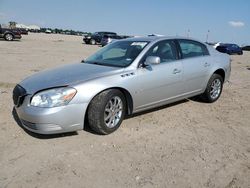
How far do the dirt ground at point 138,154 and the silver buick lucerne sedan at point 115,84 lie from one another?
0.94 feet

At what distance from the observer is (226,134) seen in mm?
4930

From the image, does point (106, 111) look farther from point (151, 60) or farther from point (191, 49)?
point (191, 49)

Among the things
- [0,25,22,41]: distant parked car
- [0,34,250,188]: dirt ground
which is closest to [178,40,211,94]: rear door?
[0,34,250,188]: dirt ground

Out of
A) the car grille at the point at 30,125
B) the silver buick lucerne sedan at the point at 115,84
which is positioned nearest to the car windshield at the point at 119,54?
the silver buick lucerne sedan at the point at 115,84

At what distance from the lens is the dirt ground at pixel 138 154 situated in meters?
3.42

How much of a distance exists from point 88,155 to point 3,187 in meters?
1.14

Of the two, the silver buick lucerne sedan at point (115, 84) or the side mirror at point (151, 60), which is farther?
the side mirror at point (151, 60)

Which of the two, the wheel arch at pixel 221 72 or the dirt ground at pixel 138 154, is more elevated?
the wheel arch at pixel 221 72

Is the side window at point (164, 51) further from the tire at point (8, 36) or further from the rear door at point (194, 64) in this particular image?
the tire at point (8, 36)

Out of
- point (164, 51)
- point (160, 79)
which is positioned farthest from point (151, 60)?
point (164, 51)

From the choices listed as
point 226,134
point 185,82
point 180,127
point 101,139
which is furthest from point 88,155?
point 185,82

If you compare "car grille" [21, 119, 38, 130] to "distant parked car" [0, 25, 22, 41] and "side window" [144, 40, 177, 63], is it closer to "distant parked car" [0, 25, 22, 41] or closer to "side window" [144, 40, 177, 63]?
"side window" [144, 40, 177, 63]

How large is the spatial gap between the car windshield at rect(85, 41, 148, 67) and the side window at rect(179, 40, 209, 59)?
961 mm

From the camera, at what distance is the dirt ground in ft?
11.2
